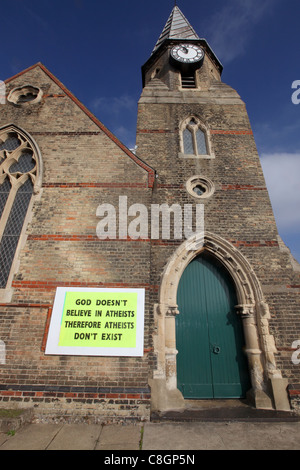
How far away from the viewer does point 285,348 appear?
5051 millimetres

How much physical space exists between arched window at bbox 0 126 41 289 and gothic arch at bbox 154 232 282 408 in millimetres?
3691

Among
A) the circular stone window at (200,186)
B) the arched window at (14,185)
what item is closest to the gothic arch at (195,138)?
the circular stone window at (200,186)

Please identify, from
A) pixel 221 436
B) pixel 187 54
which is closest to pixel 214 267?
pixel 221 436

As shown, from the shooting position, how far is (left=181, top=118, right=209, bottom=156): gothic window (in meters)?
7.73

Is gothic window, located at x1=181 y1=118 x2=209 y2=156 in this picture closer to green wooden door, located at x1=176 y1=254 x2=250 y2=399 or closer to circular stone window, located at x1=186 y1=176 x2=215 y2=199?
circular stone window, located at x1=186 y1=176 x2=215 y2=199

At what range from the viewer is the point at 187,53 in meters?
10.5

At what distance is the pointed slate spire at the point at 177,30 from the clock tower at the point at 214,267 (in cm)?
693

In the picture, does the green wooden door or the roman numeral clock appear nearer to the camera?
the green wooden door

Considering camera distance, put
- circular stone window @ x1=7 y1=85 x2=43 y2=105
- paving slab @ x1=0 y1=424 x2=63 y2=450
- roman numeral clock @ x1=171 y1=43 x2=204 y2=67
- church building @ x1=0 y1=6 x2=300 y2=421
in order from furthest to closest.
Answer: roman numeral clock @ x1=171 y1=43 x2=204 y2=67, circular stone window @ x1=7 y1=85 x2=43 y2=105, church building @ x1=0 y1=6 x2=300 y2=421, paving slab @ x1=0 y1=424 x2=63 y2=450

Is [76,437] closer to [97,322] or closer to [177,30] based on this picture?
[97,322]

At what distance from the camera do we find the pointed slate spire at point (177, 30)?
1228 cm

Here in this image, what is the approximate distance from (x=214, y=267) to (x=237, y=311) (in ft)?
4.06

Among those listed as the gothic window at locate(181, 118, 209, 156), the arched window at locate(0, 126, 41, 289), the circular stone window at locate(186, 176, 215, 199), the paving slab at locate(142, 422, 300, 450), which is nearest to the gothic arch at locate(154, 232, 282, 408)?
the paving slab at locate(142, 422, 300, 450)

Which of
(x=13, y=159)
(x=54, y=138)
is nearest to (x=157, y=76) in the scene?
(x=54, y=138)
